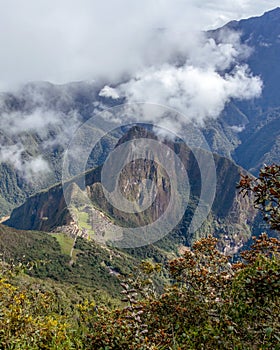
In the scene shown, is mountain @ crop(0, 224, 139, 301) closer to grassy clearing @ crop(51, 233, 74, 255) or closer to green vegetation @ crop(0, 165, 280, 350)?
grassy clearing @ crop(51, 233, 74, 255)

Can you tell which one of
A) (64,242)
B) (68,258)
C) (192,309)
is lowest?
(192,309)

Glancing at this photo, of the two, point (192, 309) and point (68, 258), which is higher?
point (68, 258)

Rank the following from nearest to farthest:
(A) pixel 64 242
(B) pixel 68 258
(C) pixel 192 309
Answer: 1. (C) pixel 192 309
2. (B) pixel 68 258
3. (A) pixel 64 242

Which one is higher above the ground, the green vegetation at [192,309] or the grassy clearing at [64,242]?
the grassy clearing at [64,242]

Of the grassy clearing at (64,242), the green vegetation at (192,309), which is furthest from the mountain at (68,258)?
the green vegetation at (192,309)

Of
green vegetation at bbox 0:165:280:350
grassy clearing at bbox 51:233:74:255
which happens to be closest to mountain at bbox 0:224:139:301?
grassy clearing at bbox 51:233:74:255

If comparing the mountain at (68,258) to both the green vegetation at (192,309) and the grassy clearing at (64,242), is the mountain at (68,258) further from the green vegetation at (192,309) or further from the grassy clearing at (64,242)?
the green vegetation at (192,309)

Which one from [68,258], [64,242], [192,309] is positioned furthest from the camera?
[64,242]

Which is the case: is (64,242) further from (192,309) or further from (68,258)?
(192,309)

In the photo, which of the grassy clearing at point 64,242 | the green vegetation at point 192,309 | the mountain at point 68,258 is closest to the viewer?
the green vegetation at point 192,309

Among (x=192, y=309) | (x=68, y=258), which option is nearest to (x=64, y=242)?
(x=68, y=258)

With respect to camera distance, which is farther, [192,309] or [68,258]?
[68,258]

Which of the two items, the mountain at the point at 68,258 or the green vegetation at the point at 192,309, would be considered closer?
the green vegetation at the point at 192,309
